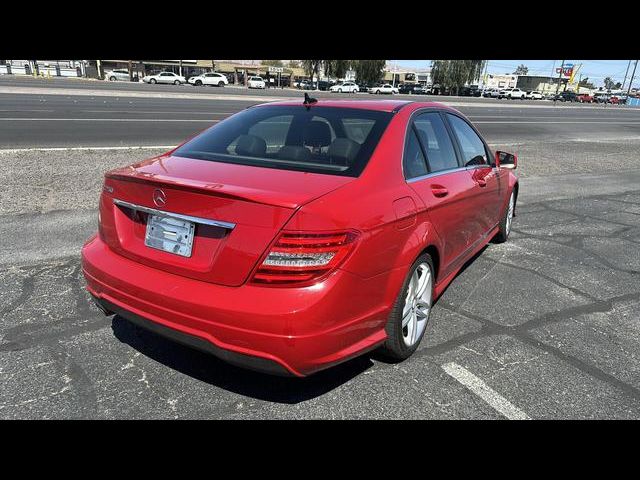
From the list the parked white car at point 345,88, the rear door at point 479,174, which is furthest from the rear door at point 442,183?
the parked white car at point 345,88

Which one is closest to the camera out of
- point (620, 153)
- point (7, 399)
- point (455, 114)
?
point (7, 399)

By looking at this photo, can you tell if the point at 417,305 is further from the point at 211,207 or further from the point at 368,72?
the point at 368,72

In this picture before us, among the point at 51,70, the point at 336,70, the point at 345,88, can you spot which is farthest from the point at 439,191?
the point at 336,70

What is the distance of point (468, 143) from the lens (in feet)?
14.4

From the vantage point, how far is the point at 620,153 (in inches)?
591

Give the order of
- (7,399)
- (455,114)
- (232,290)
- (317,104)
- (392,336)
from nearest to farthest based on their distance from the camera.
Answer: (232,290) < (7,399) < (392,336) < (317,104) < (455,114)

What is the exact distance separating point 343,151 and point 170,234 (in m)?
1.16

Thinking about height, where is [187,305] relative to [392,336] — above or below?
above

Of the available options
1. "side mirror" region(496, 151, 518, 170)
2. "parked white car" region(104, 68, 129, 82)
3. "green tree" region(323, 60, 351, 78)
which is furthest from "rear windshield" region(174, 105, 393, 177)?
"green tree" region(323, 60, 351, 78)

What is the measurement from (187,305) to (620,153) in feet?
54.1
